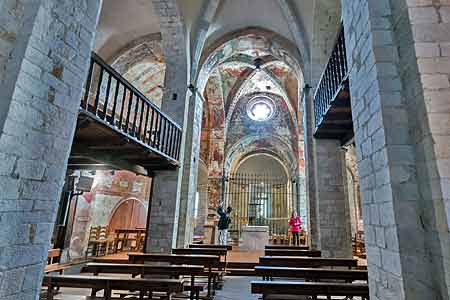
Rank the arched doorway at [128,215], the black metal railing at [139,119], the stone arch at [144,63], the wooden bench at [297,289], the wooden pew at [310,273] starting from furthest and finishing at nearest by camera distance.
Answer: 1. the arched doorway at [128,215]
2. the stone arch at [144,63]
3. the black metal railing at [139,119]
4. the wooden pew at [310,273]
5. the wooden bench at [297,289]

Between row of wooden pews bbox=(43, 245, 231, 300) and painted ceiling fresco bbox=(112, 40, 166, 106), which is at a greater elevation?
painted ceiling fresco bbox=(112, 40, 166, 106)

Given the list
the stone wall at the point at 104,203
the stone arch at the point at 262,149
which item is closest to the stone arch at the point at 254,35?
the stone wall at the point at 104,203

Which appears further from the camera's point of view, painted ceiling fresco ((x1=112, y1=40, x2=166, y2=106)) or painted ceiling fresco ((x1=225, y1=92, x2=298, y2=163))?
painted ceiling fresco ((x1=225, y1=92, x2=298, y2=163))

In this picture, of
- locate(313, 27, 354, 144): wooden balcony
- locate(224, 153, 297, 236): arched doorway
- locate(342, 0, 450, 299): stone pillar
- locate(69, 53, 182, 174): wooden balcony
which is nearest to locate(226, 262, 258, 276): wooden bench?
locate(69, 53, 182, 174): wooden balcony

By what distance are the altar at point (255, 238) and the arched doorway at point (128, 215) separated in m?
5.11

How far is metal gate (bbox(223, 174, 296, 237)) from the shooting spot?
1892 cm

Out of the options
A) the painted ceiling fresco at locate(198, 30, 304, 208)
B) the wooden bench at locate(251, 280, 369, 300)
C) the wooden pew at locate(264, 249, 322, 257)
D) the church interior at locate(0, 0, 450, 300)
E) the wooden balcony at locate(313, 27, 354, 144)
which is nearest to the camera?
the church interior at locate(0, 0, 450, 300)

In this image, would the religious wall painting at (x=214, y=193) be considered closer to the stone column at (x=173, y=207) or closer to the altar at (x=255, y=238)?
the altar at (x=255, y=238)

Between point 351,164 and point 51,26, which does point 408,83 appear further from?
point 351,164

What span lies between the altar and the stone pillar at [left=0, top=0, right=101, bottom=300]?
9704 mm

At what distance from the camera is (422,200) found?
2213mm

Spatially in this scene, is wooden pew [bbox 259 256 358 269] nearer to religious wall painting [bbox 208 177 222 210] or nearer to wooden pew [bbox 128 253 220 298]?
wooden pew [bbox 128 253 220 298]

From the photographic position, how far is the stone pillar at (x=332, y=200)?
21.2ft

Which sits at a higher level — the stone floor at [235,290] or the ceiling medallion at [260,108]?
the ceiling medallion at [260,108]
